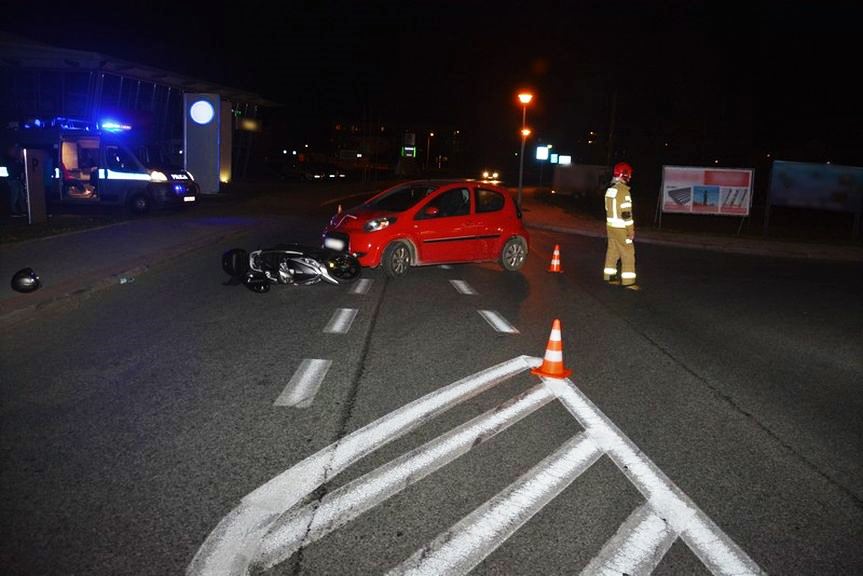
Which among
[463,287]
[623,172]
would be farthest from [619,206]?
[463,287]

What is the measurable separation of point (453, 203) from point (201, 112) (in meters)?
21.0

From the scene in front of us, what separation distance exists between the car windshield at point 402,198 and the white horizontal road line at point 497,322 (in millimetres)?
3188

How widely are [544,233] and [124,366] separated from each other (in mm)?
17937

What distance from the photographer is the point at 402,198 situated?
1245cm

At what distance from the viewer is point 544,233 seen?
75.2 feet

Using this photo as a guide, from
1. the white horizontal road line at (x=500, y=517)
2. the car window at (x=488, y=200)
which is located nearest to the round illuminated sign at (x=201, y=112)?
the car window at (x=488, y=200)

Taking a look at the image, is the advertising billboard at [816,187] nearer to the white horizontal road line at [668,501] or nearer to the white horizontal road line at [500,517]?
the white horizontal road line at [668,501]

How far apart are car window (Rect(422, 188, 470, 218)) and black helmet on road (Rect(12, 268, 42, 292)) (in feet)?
19.9

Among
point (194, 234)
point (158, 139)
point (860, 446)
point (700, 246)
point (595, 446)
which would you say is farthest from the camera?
point (158, 139)

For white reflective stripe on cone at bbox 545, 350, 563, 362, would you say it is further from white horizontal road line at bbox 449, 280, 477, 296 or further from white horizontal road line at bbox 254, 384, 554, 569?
white horizontal road line at bbox 449, 280, 477, 296

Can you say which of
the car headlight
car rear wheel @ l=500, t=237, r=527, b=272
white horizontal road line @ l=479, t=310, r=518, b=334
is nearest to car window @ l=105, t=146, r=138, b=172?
the car headlight

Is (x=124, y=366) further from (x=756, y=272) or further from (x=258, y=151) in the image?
(x=258, y=151)

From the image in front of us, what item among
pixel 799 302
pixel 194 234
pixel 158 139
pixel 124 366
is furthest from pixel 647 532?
pixel 158 139

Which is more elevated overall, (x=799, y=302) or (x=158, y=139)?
(x=158, y=139)
